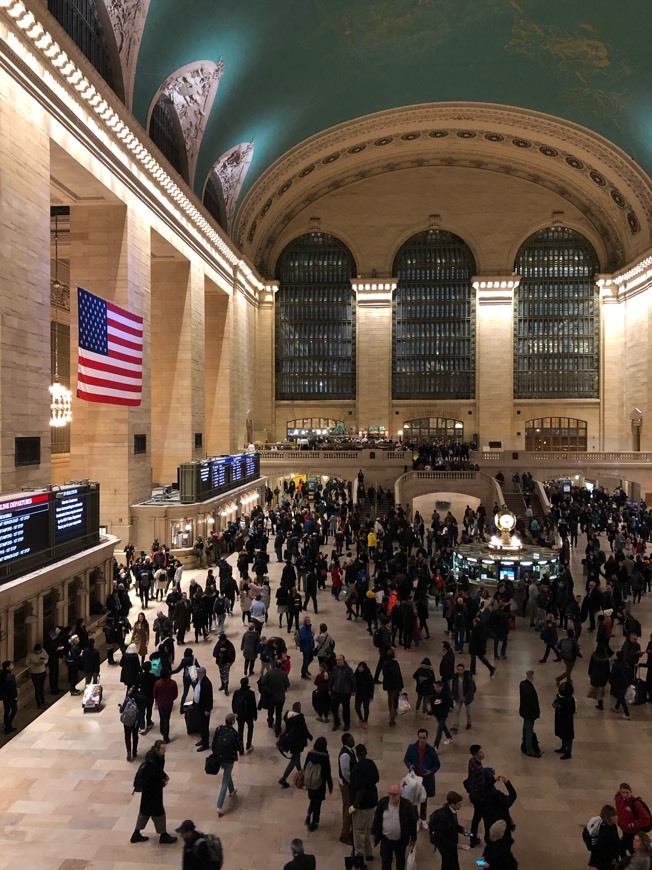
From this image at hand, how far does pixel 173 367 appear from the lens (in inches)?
959

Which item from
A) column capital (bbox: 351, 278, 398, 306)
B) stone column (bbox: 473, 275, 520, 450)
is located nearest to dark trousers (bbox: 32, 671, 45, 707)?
stone column (bbox: 473, 275, 520, 450)

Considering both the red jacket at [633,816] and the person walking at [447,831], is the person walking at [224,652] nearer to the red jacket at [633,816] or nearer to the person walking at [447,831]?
the person walking at [447,831]

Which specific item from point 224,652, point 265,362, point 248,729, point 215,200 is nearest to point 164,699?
point 248,729

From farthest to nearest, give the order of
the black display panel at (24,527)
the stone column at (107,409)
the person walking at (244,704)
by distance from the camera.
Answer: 1. the stone column at (107,409)
2. the black display panel at (24,527)
3. the person walking at (244,704)

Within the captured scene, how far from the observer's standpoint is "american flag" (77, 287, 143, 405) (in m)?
14.5

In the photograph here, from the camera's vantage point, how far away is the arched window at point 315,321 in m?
39.6

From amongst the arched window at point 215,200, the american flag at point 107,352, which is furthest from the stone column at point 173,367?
the american flag at point 107,352

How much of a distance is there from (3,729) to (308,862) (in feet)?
18.2

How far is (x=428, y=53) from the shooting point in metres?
25.9

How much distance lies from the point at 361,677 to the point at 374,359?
31.8 meters

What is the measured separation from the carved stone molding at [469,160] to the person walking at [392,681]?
91.0 feet

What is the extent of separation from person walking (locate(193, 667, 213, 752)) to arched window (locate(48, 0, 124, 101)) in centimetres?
1471

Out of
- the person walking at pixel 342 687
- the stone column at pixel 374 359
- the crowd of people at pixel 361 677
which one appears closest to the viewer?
the crowd of people at pixel 361 677

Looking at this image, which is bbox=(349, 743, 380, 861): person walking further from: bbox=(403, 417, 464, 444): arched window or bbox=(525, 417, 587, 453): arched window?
bbox=(525, 417, 587, 453): arched window
